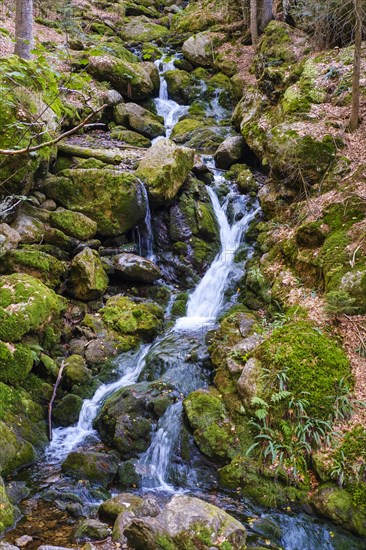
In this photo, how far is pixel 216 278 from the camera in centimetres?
1019

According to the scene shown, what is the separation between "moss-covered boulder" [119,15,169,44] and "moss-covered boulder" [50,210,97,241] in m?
15.1

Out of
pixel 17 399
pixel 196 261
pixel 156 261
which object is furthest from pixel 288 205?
pixel 17 399

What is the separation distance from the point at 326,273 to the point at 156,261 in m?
4.72

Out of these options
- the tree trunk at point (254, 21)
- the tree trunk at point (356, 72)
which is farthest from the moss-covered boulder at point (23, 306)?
the tree trunk at point (254, 21)

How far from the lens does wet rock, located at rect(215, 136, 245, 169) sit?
12758 millimetres

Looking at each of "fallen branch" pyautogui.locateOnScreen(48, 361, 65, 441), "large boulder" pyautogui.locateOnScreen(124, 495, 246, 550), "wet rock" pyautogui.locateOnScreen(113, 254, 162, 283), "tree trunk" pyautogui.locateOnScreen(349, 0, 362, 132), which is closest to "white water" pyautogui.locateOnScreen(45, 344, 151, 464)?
"fallen branch" pyautogui.locateOnScreen(48, 361, 65, 441)

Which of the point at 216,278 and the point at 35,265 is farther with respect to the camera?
the point at 216,278

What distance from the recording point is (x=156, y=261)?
35.2ft

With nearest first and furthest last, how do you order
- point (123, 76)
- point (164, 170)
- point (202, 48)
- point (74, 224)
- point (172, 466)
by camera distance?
point (172, 466) < point (74, 224) < point (164, 170) < point (123, 76) < point (202, 48)

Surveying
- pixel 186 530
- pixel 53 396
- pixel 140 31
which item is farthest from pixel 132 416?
pixel 140 31

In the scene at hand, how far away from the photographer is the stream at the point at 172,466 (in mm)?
4641

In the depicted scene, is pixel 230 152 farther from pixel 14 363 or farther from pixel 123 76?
pixel 14 363

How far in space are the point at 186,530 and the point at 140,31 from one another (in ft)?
78.8

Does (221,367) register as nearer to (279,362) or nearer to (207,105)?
(279,362)
